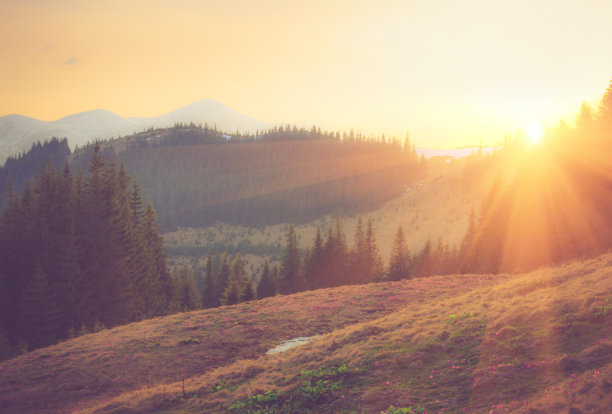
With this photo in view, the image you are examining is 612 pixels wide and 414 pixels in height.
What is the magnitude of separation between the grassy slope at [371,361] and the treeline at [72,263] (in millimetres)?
11451

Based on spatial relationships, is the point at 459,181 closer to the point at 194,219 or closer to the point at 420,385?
the point at 194,219

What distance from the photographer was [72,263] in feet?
103

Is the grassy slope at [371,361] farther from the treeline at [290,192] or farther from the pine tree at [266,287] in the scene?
the treeline at [290,192]

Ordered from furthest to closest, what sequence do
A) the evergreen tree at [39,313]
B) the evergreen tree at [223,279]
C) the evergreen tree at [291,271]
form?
1. the evergreen tree at [223,279]
2. the evergreen tree at [291,271]
3. the evergreen tree at [39,313]

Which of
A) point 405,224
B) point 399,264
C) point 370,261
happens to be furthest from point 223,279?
point 405,224

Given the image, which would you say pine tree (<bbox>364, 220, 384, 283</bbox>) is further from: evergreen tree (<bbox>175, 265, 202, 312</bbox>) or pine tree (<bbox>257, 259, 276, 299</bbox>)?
evergreen tree (<bbox>175, 265, 202, 312</bbox>)

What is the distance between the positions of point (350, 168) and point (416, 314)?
177 metres

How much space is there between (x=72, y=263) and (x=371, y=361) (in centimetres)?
3097

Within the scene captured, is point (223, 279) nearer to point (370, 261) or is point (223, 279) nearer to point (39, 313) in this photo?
point (370, 261)

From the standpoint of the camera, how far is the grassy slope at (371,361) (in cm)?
820

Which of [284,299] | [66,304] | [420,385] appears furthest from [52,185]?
[420,385]

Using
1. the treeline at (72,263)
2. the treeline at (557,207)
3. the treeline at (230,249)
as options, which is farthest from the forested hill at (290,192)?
the treeline at (72,263)

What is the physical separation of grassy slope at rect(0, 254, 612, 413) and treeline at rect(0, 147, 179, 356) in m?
11.5

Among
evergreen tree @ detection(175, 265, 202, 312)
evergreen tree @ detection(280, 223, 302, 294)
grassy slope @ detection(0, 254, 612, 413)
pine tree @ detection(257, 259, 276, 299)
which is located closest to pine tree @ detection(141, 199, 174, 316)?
evergreen tree @ detection(175, 265, 202, 312)
